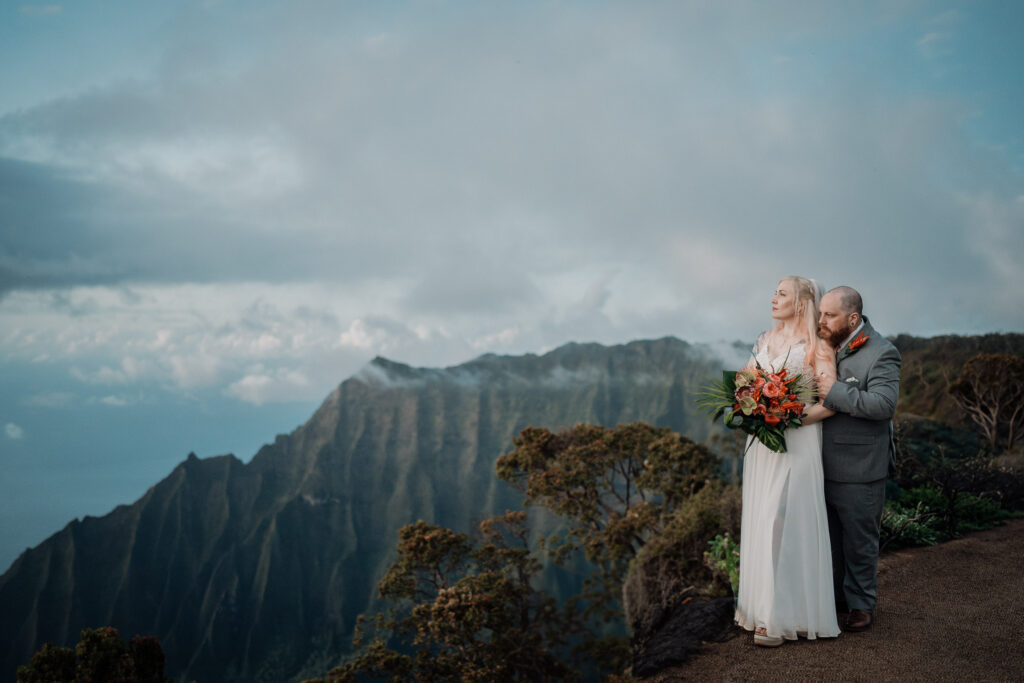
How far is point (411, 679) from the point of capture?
11336mm

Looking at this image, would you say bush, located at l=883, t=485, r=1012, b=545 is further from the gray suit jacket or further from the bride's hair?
the bride's hair

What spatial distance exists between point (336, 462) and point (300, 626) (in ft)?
86.8

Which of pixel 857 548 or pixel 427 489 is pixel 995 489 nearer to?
pixel 857 548

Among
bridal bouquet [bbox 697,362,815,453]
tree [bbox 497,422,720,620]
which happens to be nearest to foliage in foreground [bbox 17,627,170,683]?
tree [bbox 497,422,720,620]

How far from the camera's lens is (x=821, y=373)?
14.5ft

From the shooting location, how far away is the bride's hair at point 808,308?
14.5ft

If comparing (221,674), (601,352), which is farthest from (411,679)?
(601,352)

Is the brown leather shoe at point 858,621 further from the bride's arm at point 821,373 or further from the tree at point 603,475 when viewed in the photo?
the tree at point 603,475

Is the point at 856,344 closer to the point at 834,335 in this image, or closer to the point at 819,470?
the point at 834,335

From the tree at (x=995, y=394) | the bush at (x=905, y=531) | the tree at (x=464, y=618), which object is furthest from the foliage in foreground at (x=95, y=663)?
the tree at (x=995, y=394)

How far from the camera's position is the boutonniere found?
4.46 meters

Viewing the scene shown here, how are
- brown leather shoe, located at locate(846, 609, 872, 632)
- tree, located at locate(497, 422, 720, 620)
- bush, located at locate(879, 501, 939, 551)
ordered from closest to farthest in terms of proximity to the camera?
1. brown leather shoe, located at locate(846, 609, 872, 632)
2. bush, located at locate(879, 501, 939, 551)
3. tree, located at locate(497, 422, 720, 620)

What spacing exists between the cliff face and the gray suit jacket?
5777 centimetres

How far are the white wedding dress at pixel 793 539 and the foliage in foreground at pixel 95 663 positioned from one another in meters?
11.1
